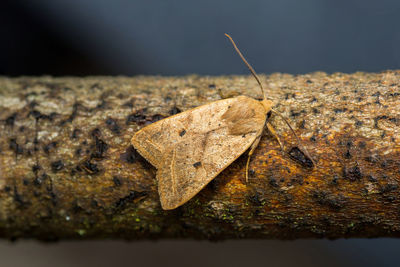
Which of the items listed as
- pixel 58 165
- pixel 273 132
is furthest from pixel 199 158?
pixel 58 165

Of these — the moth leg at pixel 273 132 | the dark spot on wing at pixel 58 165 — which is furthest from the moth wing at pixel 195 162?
the dark spot on wing at pixel 58 165

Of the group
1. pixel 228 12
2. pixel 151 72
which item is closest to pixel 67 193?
→ pixel 228 12

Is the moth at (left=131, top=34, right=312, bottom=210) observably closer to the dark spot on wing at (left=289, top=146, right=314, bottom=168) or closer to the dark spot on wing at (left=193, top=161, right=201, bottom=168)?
the dark spot on wing at (left=193, top=161, right=201, bottom=168)

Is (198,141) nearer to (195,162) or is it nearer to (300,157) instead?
(195,162)

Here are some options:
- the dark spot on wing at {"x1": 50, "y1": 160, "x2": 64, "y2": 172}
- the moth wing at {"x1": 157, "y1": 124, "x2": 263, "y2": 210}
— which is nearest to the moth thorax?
the moth wing at {"x1": 157, "y1": 124, "x2": 263, "y2": 210}

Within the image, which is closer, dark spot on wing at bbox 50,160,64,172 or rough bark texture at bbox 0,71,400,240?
rough bark texture at bbox 0,71,400,240

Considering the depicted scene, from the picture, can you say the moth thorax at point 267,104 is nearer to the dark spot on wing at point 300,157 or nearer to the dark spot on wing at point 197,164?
the dark spot on wing at point 300,157

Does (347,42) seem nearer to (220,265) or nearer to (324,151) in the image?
(324,151)
